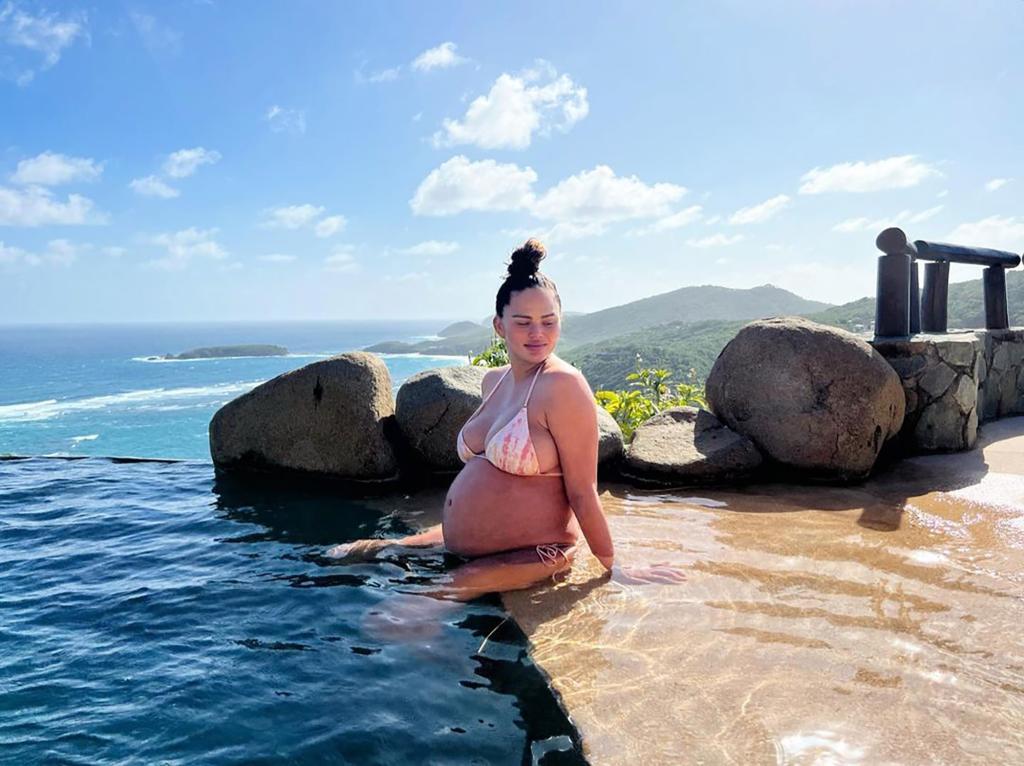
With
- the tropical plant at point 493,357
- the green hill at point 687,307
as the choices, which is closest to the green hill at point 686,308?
the green hill at point 687,307

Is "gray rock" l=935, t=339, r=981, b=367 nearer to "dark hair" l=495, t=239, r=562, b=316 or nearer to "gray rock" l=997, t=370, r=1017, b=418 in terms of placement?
"gray rock" l=997, t=370, r=1017, b=418

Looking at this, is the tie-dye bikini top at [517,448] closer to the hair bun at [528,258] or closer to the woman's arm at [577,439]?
the woman's arm at [577,439]

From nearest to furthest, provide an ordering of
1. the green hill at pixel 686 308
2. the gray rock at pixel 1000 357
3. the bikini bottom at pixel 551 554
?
the bikini bottom at pixel 551 554, the gray rock at pixel 1000 357, the green hill at pixel 686 308

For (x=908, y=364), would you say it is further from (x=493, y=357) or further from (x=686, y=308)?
(x=686, y=308)

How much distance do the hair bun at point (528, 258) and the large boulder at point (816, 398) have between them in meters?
3.50

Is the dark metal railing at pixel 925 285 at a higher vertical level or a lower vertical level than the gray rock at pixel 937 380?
higher

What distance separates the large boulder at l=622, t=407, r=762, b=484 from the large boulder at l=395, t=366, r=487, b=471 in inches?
68.5

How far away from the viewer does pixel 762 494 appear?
5852mm

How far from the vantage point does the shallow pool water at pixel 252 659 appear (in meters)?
2.49

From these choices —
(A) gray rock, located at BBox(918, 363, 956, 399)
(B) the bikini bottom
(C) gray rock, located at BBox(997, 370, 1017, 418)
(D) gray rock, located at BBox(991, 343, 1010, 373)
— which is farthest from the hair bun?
(C) gray rock, located at BBox(997, 370, 1017, 418)

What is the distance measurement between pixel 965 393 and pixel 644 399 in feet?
12.4

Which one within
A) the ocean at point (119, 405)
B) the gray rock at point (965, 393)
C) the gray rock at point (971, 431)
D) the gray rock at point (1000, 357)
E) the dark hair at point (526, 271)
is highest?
the dark hair at point (526, 271)

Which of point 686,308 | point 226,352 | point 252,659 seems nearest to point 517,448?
point 252,659

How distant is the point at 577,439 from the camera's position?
365 cm
